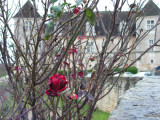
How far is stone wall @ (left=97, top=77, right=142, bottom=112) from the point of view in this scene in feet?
29.3

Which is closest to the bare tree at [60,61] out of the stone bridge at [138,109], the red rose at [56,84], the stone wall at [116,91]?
the red rose at [56,84]

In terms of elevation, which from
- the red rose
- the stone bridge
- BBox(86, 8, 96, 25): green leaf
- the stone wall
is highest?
BBox(86, 8, 96, 25): green leaf

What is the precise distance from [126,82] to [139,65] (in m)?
12.5

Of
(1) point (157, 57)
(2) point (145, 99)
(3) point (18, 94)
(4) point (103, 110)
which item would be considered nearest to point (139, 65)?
(1) point (157, 57)

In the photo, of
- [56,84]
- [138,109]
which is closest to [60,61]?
[56,84]

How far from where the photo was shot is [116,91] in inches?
389

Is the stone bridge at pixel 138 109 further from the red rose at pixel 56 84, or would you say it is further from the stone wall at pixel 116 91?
the stone wall at pixel 116 91

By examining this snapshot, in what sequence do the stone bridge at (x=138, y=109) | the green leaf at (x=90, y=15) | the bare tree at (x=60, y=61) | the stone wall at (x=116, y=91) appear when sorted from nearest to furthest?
1. the green leaf at (x=90, y=15)
2. the bare tree at (x=60, y=61)
3. the stone bridge at (x=138, y=109)
4. the stone wall at (x=116, y=91)

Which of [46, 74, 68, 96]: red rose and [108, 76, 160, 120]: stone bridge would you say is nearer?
Result: [46, 74, 68, 96]: red rose

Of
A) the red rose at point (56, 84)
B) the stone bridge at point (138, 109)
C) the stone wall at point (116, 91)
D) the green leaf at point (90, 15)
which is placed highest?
the green leaf at point (90, 15)

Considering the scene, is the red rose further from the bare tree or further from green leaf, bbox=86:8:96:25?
green leaf, bbox=86:8:96:25

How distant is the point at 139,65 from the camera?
2103 cm

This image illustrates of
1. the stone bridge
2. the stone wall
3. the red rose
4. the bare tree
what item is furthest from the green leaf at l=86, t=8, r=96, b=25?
the stone wall

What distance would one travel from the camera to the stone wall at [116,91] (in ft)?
29.3
